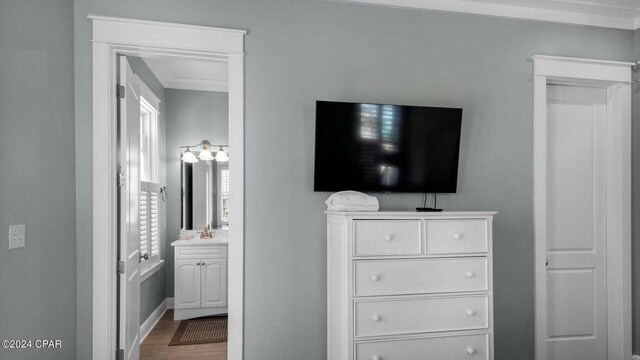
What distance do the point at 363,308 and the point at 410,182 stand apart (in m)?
0.97

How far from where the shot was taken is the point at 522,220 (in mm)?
3135

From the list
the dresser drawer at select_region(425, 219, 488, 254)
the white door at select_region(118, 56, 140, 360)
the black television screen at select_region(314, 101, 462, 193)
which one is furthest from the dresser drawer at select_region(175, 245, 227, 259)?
the dresser drawer at select_region(425, 219, 488, 254)

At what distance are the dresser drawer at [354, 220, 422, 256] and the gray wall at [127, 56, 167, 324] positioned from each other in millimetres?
2525

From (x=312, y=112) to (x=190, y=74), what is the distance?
8.30 ft

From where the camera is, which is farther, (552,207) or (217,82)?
(217,82)

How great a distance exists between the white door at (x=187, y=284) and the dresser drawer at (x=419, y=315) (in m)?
2.72

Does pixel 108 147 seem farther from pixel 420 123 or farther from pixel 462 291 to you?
pixel 462 291

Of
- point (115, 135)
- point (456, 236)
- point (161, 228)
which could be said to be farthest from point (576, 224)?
point (161, 228)

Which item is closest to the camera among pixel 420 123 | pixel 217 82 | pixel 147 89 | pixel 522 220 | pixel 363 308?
pixel 363 308

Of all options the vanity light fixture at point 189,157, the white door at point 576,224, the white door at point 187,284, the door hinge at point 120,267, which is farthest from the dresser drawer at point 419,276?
the vanity light fixture at point 189,157

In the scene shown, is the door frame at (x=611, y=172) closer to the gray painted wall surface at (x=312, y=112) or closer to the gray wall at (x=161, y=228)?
the gray painted wall surface at (x=312, y=112)

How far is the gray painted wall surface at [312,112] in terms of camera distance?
8.91ft

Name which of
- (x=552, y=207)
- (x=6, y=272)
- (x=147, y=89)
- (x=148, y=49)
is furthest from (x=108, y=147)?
(x=552, y=207)

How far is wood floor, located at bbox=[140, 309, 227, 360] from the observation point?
136 inches
